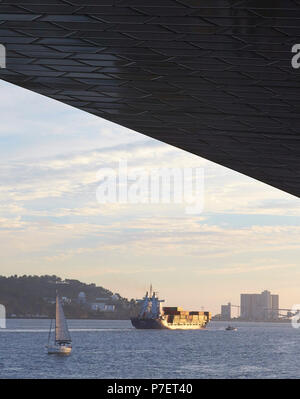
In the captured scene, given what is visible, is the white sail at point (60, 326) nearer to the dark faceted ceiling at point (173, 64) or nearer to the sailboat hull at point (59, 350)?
the sailboat hull at point (59, 350)

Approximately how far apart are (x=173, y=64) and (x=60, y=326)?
136 m

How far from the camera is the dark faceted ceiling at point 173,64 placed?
52.8 ft

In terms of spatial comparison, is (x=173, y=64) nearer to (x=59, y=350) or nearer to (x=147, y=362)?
(x=147, y=362)

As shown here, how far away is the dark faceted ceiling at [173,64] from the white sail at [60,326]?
122351mm

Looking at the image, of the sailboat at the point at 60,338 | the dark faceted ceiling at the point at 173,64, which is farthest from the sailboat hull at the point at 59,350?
the dark faceted ceiling at the point at 173,64

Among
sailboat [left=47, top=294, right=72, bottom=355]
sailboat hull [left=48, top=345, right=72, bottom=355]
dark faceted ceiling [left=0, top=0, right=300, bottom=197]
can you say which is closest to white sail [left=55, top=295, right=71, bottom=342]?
sailboat [left=47, top=294, right=72, bottom=355]

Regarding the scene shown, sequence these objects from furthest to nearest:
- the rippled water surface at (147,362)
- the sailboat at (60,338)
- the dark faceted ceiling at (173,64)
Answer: the sailboat at (60,338) < the rippled water surface at (147,362) < the dark faceted ceiling at (173,64)

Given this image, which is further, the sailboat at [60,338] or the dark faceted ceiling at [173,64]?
the sailboat at [60,338]

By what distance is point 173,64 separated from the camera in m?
20.4

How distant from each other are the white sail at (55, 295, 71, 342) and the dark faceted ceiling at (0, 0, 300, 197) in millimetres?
122351

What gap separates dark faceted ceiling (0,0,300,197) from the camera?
16.1 metres

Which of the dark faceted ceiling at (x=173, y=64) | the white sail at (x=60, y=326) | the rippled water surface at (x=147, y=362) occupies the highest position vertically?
the dark faceted ceiling at (x=173, y=64)
